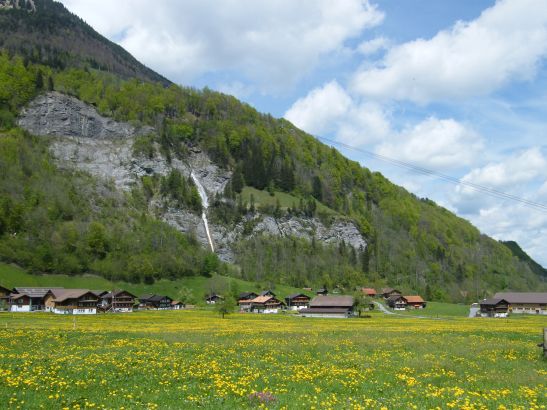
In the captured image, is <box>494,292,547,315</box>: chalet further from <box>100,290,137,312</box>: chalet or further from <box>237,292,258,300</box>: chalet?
<box>100,290,137,312</box>: chalet

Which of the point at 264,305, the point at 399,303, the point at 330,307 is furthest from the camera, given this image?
the point at 399,303

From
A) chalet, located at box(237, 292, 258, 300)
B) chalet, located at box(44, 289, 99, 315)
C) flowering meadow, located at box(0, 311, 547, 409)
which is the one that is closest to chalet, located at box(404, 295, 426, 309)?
chalet, located at box(237, 292, 258, 300)

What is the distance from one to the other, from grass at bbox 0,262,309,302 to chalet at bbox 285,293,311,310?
9.15 m

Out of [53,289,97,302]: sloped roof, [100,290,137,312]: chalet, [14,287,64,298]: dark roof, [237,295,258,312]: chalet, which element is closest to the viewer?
[53,289,97,302]: sloped roof

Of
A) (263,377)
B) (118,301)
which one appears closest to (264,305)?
(118,301)

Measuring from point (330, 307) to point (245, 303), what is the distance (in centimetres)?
4125

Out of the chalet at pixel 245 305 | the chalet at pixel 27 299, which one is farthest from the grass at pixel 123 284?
the chalet at pixel 245 305

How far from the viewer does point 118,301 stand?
5699 inches

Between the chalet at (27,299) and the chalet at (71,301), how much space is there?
172 centimetres

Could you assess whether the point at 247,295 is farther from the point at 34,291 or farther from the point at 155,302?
the point at 34,291

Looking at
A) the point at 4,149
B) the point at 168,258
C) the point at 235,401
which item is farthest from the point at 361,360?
the point at 4,149

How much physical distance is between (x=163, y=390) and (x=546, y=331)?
24.0m

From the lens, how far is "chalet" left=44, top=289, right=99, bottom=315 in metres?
127

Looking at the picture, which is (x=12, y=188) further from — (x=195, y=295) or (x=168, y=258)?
(x=195, y=295)
